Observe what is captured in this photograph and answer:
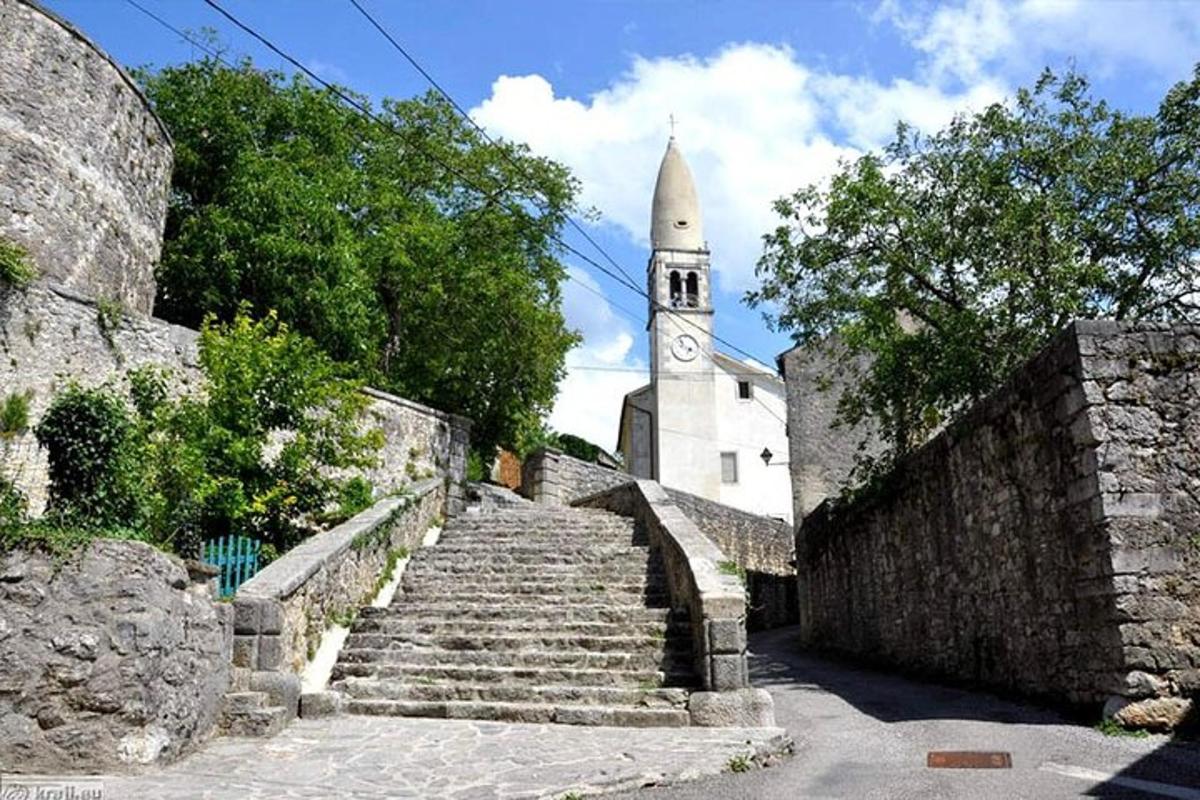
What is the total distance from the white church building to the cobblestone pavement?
91.7 ft

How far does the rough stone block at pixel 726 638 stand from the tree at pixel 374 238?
8941 millimetres

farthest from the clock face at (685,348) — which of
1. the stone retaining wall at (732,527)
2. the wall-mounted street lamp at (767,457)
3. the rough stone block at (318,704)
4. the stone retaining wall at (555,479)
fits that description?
the rough stone block at (318,704)

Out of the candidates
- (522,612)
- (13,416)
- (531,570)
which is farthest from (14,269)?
(522,612)

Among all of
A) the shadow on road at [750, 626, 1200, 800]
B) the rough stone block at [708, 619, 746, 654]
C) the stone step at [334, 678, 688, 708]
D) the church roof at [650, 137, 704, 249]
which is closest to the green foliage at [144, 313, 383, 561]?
the stone step at [334, 678, 688, 708]

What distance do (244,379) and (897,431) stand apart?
8.47m

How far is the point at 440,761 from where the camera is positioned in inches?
224

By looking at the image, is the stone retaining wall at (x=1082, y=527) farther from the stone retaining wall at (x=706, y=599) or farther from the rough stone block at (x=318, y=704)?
the rough stone block at (x=318, y=704)

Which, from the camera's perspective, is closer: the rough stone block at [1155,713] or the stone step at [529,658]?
the rough stone block at [1155,713]

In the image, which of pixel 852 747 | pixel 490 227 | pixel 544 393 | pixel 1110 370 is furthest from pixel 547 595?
pixel 490 227

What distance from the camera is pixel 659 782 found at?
514cm

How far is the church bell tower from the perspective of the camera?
117ft

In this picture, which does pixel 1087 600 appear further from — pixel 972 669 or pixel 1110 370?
pixel 972 669

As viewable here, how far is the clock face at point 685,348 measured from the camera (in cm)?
3731

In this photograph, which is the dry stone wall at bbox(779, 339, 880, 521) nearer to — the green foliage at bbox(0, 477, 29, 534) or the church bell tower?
the church bell tower
